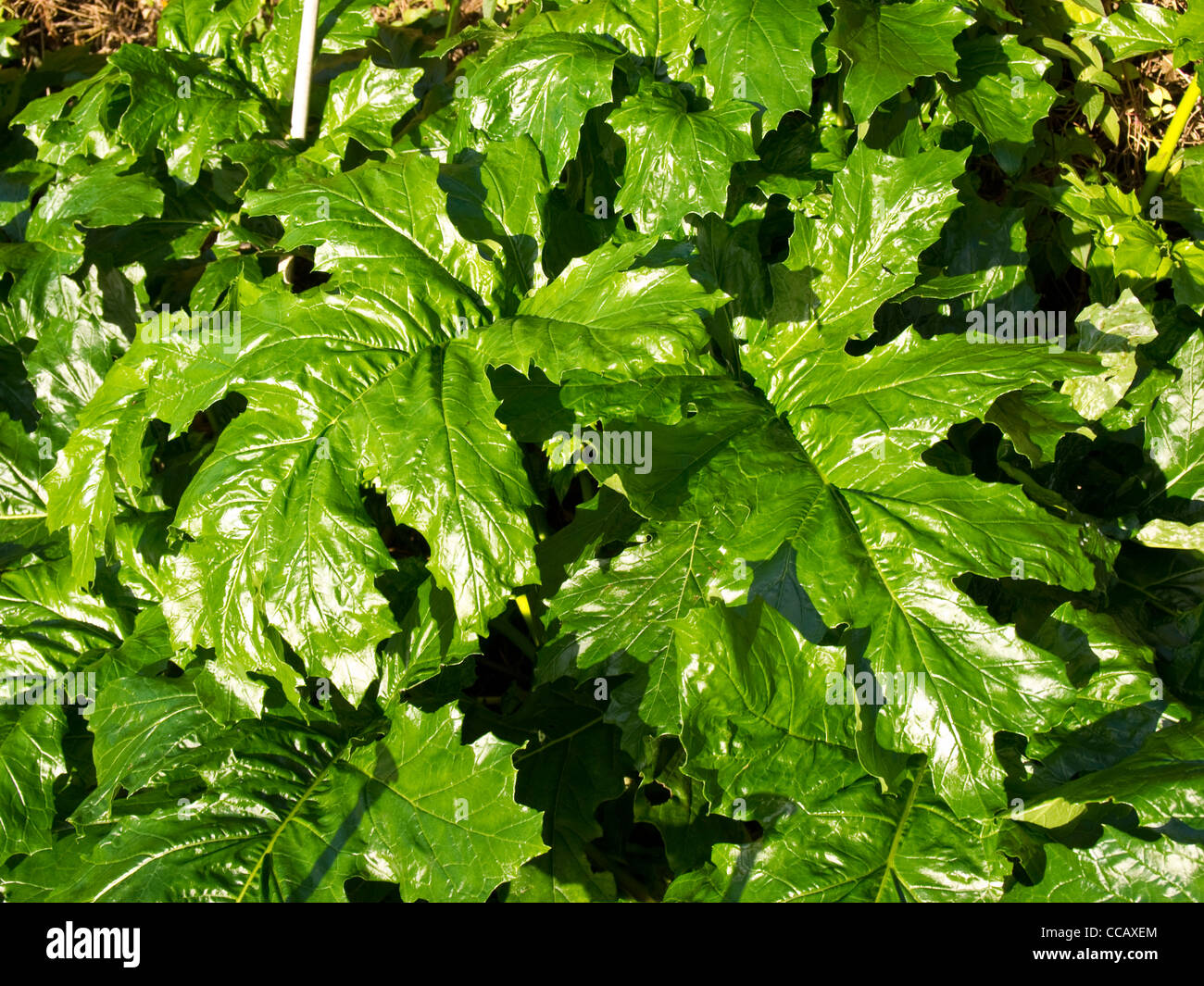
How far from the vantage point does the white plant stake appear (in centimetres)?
292

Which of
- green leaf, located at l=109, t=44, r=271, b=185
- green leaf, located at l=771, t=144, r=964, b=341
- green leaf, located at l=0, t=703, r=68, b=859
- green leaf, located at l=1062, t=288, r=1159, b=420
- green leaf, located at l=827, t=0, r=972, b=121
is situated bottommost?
green leaf, located at l=0, t=703, r=68, b=859

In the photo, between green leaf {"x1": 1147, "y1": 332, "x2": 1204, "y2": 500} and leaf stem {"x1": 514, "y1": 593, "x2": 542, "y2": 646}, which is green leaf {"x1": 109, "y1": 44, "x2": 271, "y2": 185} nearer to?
leaf stem {"x1": 514, "y1": 593, "x2": 542, "y2": 646}

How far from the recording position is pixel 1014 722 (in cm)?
185

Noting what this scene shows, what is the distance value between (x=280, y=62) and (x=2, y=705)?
1950 mm

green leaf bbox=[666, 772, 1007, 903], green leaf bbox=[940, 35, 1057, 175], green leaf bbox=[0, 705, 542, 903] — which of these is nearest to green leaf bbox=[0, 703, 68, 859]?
green leaf bbox=[0, 705, 542, 903]

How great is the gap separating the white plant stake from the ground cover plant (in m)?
0.08

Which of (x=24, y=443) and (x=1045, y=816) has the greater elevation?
(x=24, y=443)

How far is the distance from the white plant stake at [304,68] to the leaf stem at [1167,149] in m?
2.50

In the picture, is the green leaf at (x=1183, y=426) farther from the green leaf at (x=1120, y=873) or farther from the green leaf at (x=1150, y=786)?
the green leaf at (x=1120, y=873)

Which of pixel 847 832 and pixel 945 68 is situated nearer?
pixel 847 832

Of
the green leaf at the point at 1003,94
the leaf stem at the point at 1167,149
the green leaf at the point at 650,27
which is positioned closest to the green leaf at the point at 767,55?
the green leaf at the point at 650,27
